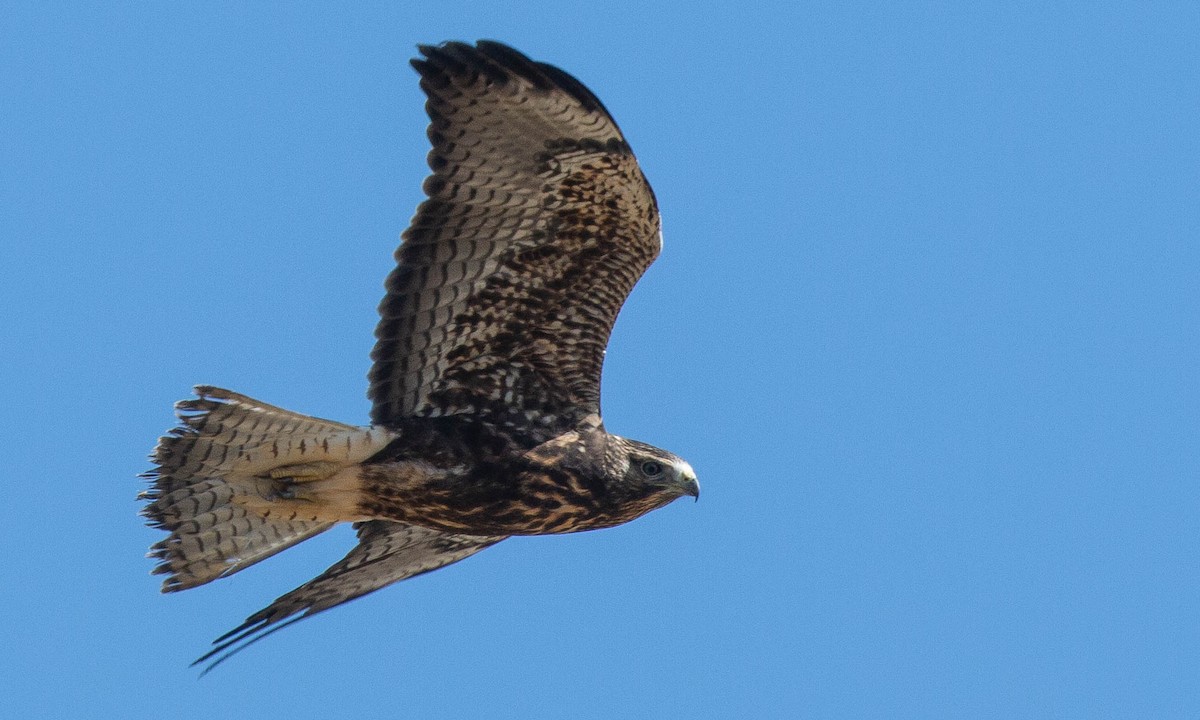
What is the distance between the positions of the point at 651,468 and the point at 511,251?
1484 mm

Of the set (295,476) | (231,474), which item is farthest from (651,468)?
(231,474)

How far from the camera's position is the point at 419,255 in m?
12.5

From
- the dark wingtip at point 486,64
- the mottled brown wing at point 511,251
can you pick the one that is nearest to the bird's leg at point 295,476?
the mottled brown wing at point 511,251

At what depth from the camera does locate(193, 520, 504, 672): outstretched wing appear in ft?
43.9

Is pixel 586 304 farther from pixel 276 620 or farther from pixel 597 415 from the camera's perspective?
pixel 276 620

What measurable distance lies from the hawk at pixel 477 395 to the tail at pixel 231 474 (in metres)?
0.01

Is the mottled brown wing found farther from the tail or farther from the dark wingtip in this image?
the tail

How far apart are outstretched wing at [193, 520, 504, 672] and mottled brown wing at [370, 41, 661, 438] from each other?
116 centimetres

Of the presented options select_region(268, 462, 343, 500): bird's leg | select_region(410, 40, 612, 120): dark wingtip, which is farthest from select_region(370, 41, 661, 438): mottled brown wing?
select_region(268, 462, 343, 500): bird's leg

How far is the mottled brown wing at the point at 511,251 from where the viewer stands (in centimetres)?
1207

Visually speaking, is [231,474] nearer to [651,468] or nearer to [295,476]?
[295,476]

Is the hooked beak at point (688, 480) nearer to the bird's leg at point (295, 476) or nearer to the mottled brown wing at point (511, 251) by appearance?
the mottled brown wing at point (511, 251)

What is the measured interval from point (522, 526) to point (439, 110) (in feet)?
8.00

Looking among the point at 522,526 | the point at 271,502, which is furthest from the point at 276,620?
the point at 522,526
